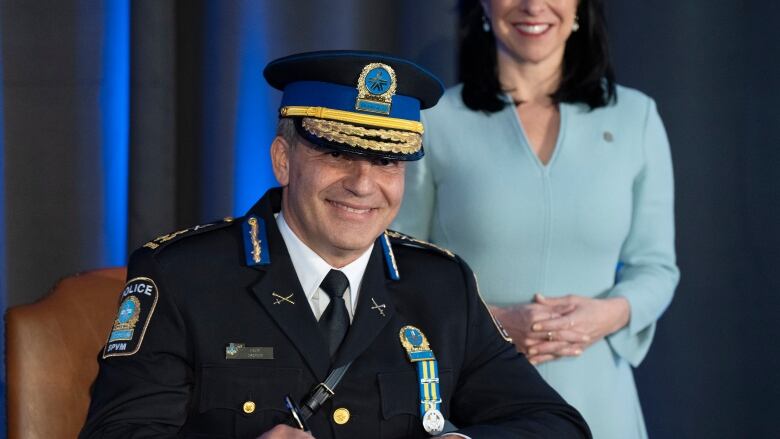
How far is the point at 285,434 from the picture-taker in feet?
5.00

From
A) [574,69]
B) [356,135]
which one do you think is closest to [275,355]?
[356,135]

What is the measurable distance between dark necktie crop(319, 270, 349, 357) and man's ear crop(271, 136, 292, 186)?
0.56 feet

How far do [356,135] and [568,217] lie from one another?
2.42ft

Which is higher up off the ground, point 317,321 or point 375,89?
point 375,89

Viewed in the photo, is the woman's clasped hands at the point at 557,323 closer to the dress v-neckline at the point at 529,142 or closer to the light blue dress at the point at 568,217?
the light blue dress at the point at 568,217

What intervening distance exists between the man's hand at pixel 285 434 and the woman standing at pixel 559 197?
0.76 metres

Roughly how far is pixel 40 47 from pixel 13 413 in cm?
97

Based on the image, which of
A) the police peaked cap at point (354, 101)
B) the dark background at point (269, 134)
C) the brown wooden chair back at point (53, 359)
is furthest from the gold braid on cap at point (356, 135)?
the dark background at point (269, 134)

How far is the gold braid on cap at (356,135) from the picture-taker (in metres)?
1.66

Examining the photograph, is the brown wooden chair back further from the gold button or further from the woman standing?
the woman standing

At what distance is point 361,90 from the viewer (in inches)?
66.8

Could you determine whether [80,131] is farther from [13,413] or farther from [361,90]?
[361,90]

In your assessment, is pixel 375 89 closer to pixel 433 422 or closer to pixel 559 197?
pixel 433 422

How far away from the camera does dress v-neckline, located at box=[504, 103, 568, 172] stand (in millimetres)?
2299
